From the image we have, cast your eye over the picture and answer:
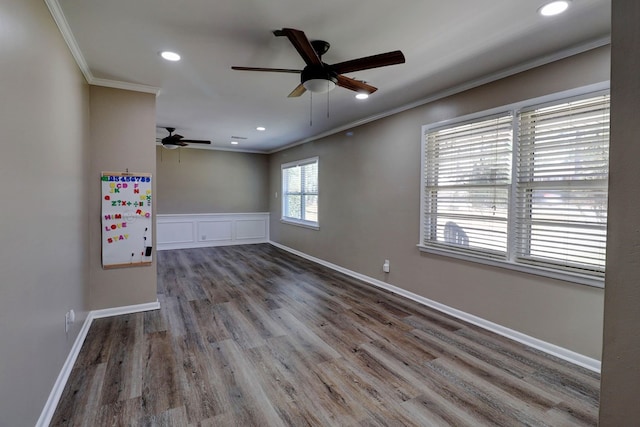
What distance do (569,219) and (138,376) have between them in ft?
11.4

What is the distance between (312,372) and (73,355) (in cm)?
185

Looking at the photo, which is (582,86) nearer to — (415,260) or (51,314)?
(415,260)

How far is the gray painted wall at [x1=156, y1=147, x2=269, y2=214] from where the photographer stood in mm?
7051

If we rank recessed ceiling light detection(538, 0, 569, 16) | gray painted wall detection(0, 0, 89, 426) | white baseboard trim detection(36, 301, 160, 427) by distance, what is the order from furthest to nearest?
recessed ceiling light detection(538, 0, 569, 16), white baseboard trim detection(36, 301, 160, 427), gray painted wall detection(0, 0, 89, 426)

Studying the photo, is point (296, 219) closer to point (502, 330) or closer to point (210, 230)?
point (210, 230)

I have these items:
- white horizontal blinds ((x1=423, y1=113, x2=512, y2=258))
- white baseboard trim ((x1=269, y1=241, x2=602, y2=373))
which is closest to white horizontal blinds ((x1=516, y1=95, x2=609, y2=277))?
white horizontal blinds ((x1=423, y1=113, x2=512, y2=258))

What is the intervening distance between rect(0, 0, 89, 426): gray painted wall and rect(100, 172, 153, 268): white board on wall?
742 millimetres

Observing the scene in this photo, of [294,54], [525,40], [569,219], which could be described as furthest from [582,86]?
[294,54]

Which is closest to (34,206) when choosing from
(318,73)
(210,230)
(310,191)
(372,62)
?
(318,73)

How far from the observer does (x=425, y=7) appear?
1978 mm

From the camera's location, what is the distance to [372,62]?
7.04 ft

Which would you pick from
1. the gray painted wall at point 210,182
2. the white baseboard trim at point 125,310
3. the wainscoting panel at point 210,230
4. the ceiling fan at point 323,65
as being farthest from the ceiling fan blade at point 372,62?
the wainscoting panel at point 210,230

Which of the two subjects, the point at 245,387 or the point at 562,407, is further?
the point at 245,387

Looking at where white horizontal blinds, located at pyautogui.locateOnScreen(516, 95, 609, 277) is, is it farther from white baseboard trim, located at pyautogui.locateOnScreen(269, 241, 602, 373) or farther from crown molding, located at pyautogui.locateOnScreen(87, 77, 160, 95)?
crown molding, located at pyautogui.locateOnScreen(87, 77, 160, 95)
